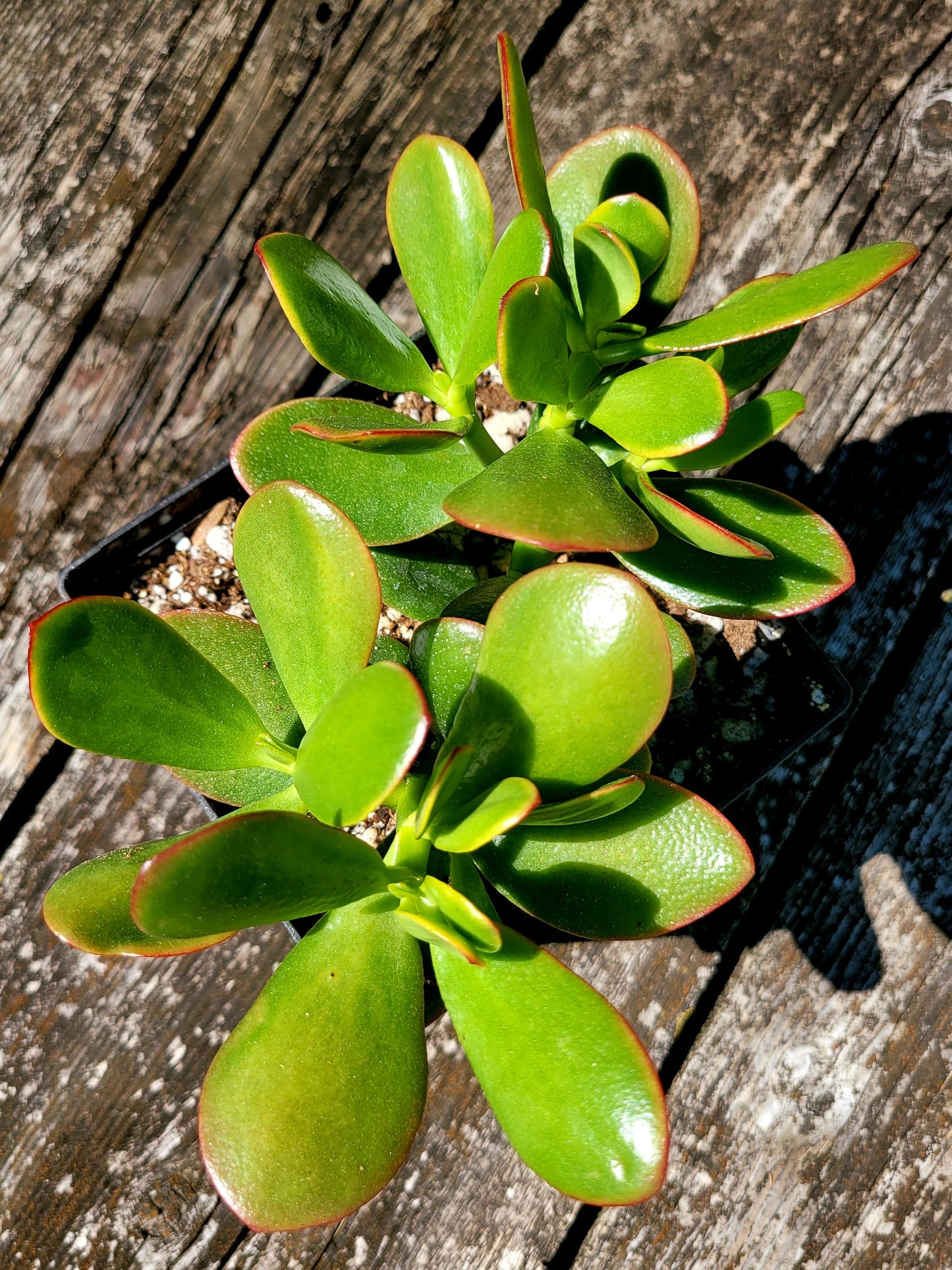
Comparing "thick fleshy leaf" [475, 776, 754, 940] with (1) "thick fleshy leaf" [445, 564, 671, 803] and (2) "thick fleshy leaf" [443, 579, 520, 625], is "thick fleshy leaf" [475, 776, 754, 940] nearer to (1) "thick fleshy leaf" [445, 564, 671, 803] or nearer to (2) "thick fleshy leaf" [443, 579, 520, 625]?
(1) "thick fleshy leaf" [445, 564, 671, 803]

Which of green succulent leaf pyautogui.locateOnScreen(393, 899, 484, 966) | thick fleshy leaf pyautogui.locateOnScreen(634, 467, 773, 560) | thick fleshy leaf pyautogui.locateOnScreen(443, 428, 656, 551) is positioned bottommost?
green succulent leaf pyautogui.locateOnScreen(393, 899, 484, 966)

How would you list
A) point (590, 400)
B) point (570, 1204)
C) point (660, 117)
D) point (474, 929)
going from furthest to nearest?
point (660, 117) < point (570, 1204) < point (590, 400) < point (474, 929)

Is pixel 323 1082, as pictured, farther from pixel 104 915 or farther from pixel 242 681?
pixel 242 681

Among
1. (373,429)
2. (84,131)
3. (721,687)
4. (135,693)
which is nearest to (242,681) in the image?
(135,693)

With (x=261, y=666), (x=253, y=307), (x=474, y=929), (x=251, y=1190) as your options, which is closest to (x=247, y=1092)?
(x=251, y=1190)

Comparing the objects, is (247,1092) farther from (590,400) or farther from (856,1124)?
(856,1124)

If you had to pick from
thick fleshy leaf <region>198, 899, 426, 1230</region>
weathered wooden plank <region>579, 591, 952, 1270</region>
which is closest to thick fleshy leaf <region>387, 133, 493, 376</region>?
thick fleshy leaf <region>198, 899, 426, 1230</region>

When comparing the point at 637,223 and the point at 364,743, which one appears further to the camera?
the point at 637,223
